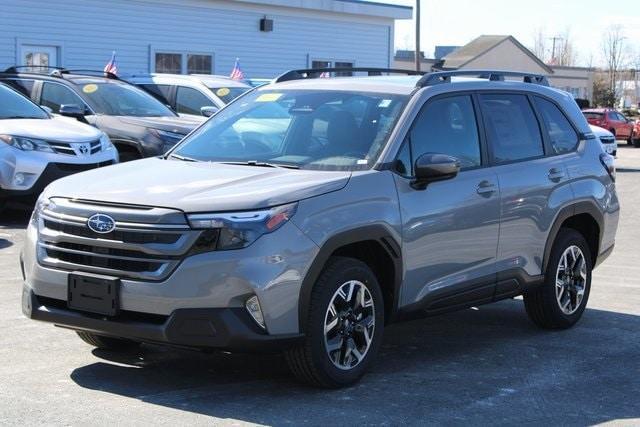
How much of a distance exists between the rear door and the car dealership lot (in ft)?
1.90

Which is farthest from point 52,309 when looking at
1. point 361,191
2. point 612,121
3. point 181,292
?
point 612,121

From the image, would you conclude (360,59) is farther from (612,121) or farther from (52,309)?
(52,309)

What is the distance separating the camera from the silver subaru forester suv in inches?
207

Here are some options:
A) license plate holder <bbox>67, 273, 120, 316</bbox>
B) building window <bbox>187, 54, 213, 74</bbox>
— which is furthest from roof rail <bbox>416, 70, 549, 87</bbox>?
building window <bbox>187, 54, 213, 74</bbox>

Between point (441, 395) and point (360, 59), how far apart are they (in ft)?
→ 85.6

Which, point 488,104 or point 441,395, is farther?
point 488,104

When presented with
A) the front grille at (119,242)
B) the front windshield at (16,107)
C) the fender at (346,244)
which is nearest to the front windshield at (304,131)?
the fender at (346,244)

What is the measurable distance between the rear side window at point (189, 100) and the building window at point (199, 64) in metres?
9.00

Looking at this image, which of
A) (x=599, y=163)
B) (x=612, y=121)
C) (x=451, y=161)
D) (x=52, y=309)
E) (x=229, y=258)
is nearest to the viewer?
(x=229, y=258)

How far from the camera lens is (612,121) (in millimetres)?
39562

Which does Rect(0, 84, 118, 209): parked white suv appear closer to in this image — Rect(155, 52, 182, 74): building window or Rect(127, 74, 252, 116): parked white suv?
Rect(127, 74, 252, 116): parked white suv

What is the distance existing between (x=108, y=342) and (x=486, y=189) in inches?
99.5

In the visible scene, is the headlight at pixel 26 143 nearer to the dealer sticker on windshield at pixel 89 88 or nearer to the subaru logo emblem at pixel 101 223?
the dealer sticker on windshield at pixel 89 88

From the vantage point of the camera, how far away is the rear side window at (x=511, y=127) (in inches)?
276
